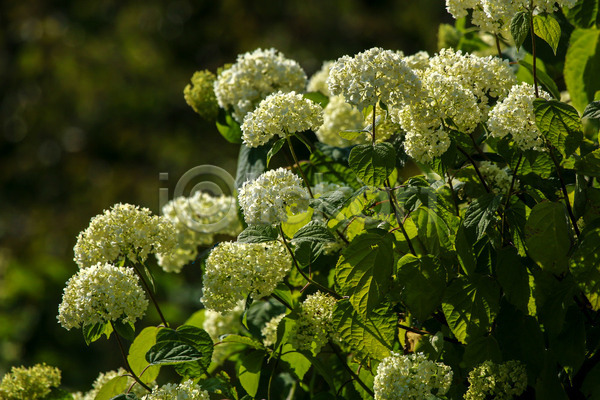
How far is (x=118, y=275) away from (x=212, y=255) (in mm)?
212

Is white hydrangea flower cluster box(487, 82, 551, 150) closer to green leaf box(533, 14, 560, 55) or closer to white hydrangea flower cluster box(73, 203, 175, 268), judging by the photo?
green leaf box(533, 14, 560, 55)

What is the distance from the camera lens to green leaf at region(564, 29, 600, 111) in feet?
5.81

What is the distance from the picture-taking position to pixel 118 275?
1.52 metres

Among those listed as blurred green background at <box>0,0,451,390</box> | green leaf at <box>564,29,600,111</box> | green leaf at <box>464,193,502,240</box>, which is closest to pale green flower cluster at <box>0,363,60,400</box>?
green leaf at <box>464,193,502,240</box>

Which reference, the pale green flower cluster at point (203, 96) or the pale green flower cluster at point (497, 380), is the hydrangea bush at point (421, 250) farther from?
the pale green flower cluster at point (203, 96)

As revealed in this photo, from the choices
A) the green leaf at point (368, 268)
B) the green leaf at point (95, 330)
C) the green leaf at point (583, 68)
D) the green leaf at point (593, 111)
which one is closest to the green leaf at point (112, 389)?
the green leaf at point (95, 330)

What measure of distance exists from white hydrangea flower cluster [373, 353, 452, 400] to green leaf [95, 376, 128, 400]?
2.24 ft

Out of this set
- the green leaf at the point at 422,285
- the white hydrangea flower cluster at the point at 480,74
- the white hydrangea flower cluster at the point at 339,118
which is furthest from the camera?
the white hydrangea flower cluster at the point at 339,118

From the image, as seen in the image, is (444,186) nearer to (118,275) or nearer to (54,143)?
(118,275)

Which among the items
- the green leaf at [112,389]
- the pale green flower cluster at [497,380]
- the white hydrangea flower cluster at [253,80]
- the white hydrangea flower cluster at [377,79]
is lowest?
the pale green flower cluster at [497,380]

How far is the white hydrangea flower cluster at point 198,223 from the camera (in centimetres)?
206

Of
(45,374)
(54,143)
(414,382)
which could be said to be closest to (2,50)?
(54,143)

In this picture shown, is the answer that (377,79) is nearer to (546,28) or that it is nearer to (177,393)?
(546,28)

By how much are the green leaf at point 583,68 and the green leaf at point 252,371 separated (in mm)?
1044
